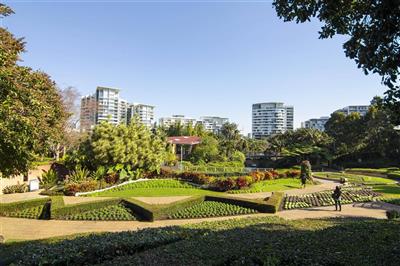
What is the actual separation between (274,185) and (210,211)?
43.5ft

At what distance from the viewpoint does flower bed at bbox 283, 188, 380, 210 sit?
20703 mm

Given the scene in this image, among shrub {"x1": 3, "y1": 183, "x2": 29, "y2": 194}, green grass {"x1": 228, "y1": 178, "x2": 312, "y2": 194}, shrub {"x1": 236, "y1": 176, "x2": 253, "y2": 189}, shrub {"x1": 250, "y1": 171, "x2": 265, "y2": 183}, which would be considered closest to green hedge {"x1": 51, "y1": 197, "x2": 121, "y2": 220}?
shrub {"x1": 3, "y1": 183, "x2": 29, "y2": 194}

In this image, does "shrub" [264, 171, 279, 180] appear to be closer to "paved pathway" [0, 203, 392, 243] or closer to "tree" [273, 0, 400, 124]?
"paved pathway" [0, 203, 392, 243]

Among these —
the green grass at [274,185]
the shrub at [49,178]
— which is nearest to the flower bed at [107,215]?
the green grass at [274,185]

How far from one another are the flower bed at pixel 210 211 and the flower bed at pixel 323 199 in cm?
307

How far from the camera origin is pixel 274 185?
30344mm

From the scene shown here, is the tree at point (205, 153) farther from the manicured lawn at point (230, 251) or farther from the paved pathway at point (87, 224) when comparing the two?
the manicured lawn at point (230, 251)

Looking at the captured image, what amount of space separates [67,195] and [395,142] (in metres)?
54.7

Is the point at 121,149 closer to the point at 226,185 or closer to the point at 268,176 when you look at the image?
the point at 226,185

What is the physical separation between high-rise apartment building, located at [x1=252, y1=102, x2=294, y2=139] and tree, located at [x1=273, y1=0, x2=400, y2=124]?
184 metres

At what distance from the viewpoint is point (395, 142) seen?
57.5 meters

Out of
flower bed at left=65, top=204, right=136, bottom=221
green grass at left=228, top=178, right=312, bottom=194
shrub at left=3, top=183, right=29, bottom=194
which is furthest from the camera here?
green grass at left=228, top=178, right=312, bottom=194

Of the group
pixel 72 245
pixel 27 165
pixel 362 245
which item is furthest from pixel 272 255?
pixel 27 165

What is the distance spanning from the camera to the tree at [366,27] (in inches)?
213
